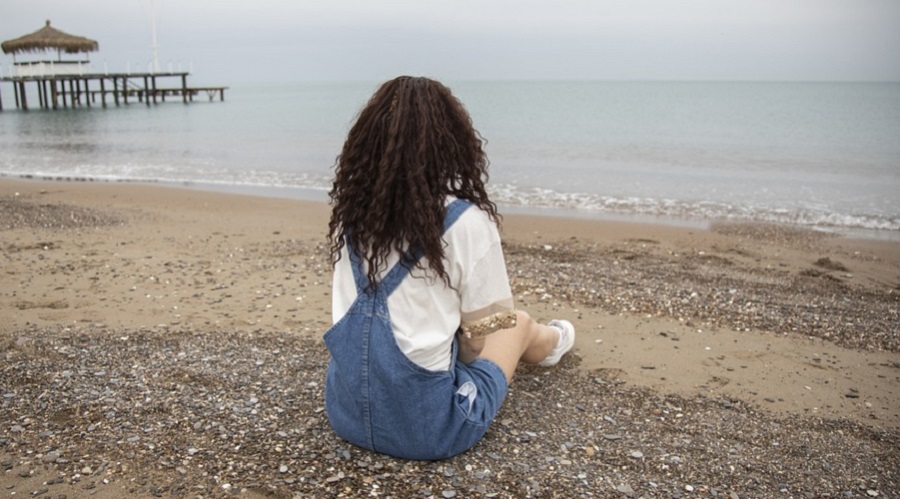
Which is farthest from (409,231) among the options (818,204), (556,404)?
(818,204)

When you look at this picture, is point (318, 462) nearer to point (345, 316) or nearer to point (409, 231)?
point (345, 316)

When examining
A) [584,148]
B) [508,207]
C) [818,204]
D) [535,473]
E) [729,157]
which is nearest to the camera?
[535,473]

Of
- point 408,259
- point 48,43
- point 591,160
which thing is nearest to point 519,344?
point 408,259

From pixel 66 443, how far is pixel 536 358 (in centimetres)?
223

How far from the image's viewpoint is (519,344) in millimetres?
3344

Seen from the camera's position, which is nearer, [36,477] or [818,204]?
[36,477]

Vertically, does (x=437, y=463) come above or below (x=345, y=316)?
below

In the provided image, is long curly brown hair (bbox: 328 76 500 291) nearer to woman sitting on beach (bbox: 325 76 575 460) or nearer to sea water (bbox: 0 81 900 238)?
woman sitting on beach (bbox: 325 76 575 460)

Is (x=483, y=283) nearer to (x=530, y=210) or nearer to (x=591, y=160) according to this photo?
(x=530, y=210)

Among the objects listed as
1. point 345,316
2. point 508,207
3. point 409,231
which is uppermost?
point 409,231

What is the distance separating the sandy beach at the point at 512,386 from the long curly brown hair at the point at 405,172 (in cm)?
94

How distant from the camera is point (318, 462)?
2988 millimetres

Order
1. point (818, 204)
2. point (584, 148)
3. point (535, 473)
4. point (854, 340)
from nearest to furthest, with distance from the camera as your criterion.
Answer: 1. point (535, 473)
2. point (854, 340)
3. point (818, 204)
4. point (584, 148)

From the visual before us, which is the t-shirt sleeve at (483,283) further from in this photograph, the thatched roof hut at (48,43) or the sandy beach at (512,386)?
the thatched roof hut at (48,43)
